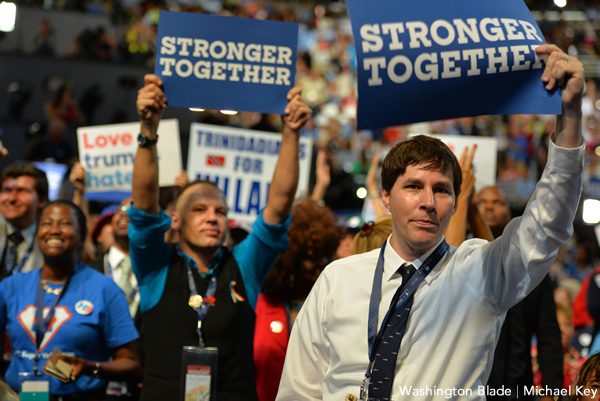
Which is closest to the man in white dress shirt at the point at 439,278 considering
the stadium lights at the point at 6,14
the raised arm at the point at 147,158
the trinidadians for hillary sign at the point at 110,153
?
the raised arm at the point at 147,158

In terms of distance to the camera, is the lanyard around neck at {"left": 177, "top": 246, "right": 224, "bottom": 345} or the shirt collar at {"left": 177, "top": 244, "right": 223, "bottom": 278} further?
the shirt collar at {"left": 177, "top": 244, "right": 223, "bottom": 278}

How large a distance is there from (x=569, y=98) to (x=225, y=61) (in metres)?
2.15

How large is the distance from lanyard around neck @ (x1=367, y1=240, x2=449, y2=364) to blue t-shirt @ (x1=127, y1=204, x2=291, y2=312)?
1.27 metres

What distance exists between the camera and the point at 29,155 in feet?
38.1

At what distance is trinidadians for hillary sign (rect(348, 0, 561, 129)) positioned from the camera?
3756mm

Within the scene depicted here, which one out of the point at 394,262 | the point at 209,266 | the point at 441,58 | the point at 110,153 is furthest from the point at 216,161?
the point at 394,262

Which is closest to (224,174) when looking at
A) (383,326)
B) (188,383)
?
(188,383)

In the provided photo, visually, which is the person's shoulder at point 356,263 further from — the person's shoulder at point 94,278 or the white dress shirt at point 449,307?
the person's shoulder at point 94,278

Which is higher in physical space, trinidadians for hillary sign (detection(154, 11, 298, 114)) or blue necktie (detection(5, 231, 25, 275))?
trinidadians for hillary sign (detection(154, 11, 298, 114))

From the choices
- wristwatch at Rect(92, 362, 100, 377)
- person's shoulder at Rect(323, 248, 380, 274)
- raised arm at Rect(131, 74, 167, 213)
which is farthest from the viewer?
wristwatch at Rect(92, 362, 100, 377)

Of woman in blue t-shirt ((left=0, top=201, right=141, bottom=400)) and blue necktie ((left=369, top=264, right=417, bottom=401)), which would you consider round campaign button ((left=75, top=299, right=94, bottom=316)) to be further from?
blue necktie ((left=369, top=264, right=417, bottom=401))

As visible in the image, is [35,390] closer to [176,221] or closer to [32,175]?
[176,221]

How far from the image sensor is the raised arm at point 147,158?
455 centimetres

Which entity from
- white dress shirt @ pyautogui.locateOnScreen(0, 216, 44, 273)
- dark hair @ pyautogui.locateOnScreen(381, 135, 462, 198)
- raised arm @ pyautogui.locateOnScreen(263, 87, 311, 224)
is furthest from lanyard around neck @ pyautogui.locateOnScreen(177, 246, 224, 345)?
white dress shirt @ pyautogui.locateOnScreen(0, 216, 44, 273)
